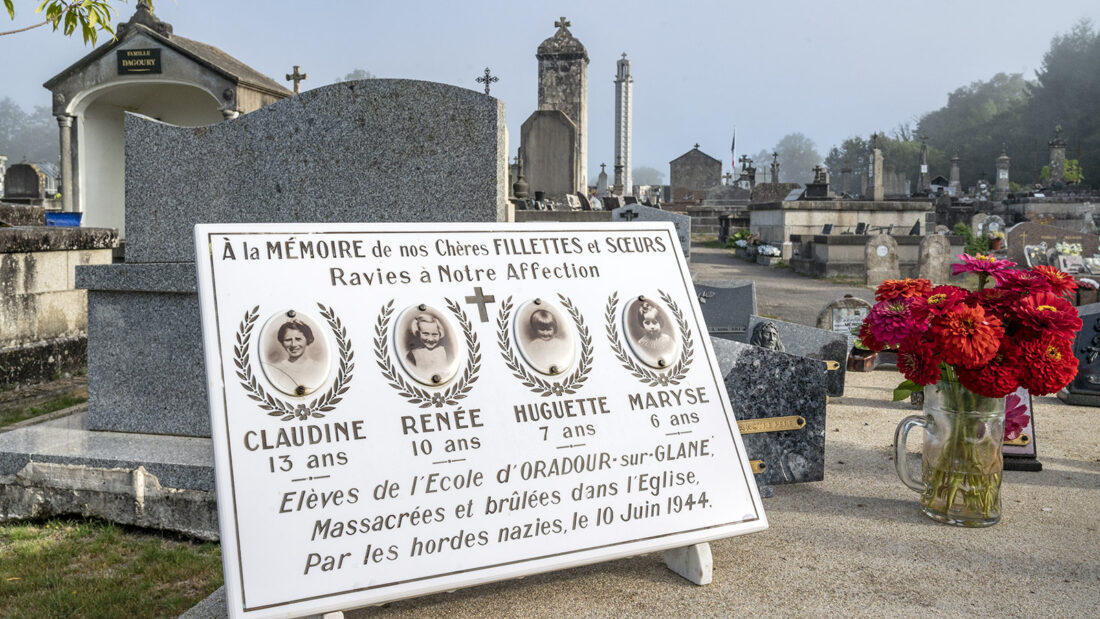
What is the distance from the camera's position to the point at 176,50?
43.4 ft

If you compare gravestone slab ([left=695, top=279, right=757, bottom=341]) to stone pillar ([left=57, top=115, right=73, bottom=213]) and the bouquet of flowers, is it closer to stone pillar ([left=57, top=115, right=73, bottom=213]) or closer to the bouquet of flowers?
the bouquet of flowers

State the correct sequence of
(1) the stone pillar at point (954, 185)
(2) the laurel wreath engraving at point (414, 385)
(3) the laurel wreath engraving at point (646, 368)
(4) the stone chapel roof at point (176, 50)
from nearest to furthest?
(2) the laurel wreath engraving at point (414, 385), (3) the laurel wreath engraving at point (646, 368), (4) the stone chapel roof at point (176, 50), (1) the stone pillar at point (954, 185)

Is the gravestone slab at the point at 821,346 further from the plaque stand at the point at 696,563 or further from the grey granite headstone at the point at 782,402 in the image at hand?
the plaque stand at the point at 696,563

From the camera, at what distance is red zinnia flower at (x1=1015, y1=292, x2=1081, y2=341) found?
9.07 ft

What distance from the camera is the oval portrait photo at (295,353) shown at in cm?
206

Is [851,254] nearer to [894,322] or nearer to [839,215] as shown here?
[839,215]

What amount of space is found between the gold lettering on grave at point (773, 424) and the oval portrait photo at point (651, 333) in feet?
3.61

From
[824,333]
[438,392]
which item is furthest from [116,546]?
[824,333]

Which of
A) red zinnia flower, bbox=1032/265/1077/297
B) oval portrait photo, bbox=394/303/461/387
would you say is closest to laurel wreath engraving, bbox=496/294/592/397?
oval portrait photo, bbox=394/303/461/387

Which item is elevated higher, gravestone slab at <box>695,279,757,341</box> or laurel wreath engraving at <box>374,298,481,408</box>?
laurel wreath engraving at <box>374,298,481,408</box>

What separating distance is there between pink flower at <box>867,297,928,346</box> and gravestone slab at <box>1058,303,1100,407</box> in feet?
10.8

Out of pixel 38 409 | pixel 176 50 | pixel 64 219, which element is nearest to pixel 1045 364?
pixel 38 409

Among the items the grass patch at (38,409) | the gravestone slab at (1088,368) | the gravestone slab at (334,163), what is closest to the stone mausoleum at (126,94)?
the grass patch at (38,409)

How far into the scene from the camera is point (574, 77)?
90.2 ft
